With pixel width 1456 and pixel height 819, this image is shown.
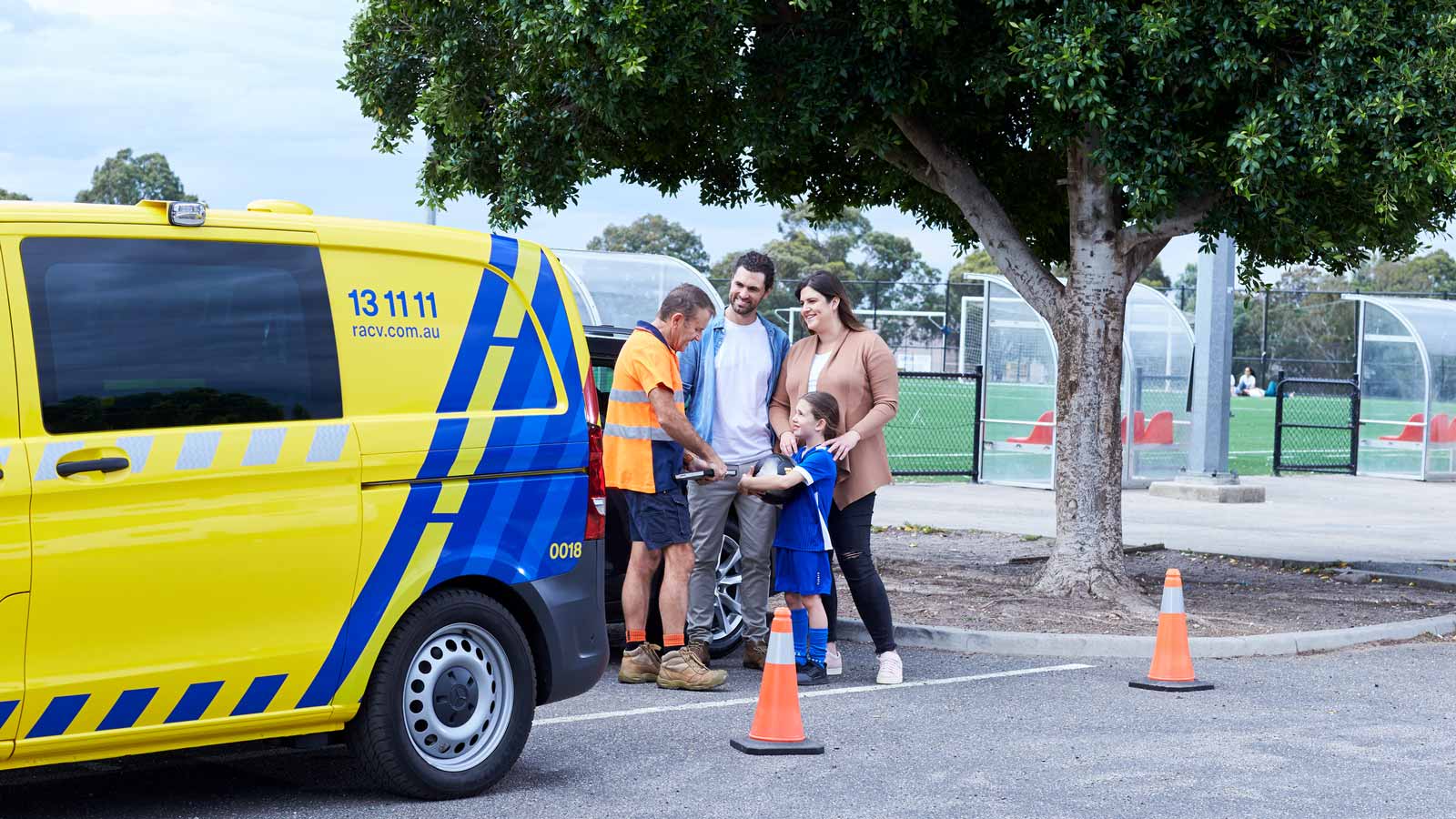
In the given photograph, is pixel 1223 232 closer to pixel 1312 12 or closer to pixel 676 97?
pixel 1312 12

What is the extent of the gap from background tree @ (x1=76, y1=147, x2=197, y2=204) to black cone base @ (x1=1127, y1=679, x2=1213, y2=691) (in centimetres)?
7416

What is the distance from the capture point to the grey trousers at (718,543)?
7.86 m

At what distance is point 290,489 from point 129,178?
255 ft

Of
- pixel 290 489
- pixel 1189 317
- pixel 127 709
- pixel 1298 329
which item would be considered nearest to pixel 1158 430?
pixel 290 489

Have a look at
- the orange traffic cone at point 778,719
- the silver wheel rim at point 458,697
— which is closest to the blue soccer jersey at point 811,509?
the orange traffic cone at point 778,719

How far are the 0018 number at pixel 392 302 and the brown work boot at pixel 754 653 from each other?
10.3 ft

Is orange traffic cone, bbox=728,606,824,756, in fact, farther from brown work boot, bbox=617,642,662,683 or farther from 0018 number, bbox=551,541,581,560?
brown work boot, bbox=617,642,662,683

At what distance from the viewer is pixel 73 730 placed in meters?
4.70

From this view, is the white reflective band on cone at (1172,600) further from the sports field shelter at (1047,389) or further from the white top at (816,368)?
the sports field shelter at (1047,389)

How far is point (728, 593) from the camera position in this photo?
843 cm

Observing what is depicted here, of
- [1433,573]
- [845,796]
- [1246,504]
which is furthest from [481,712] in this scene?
[1246,504]

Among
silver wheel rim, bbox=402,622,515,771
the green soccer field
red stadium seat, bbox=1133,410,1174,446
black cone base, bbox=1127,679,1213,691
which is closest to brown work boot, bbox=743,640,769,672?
black cone base, bbox=1127,679,1213,691

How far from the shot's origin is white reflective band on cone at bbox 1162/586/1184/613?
26.0ft

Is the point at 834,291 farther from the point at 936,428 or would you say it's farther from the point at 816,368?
the point at 936,428
